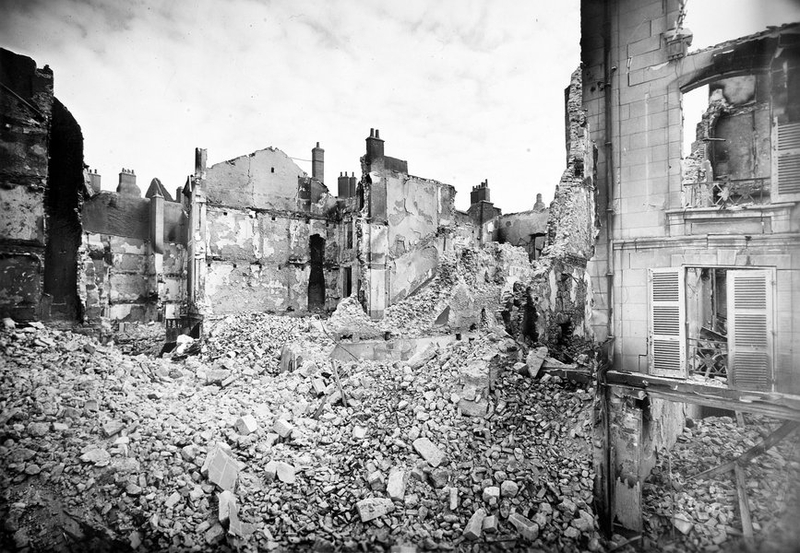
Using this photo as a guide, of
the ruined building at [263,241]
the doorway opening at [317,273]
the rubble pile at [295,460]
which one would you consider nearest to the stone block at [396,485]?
the rubble pile at [295,460]

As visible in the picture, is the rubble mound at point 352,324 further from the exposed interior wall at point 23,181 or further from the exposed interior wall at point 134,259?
the exposed interior wall at point 23,181

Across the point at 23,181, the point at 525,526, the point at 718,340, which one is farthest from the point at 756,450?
the point at 23,181

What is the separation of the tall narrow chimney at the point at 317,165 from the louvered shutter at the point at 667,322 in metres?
14.7

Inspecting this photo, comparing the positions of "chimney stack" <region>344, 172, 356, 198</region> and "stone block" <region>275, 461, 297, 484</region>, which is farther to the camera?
"chimney stack" <region>344, 172, 356, 198</region>

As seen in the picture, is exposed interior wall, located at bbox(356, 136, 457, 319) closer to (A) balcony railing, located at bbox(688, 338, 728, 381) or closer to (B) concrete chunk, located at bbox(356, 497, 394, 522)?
(B) concrete chunk, located at bbox(356, 497, 394, 522)

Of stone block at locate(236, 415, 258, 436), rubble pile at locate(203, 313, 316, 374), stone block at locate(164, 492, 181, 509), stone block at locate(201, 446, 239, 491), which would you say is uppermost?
rubble pile at locate(203, 313, 316, 374)

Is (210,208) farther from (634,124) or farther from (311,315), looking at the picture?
(634,124)

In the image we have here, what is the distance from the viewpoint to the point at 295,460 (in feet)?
20.1

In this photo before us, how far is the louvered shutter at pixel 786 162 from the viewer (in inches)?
187

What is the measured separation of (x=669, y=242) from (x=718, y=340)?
136 centimetres

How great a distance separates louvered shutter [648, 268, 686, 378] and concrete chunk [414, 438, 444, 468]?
10.1ft

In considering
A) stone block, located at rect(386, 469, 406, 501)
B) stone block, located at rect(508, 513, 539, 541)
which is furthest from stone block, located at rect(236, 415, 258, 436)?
stone block, located at rect(508, 513, 539, 541)

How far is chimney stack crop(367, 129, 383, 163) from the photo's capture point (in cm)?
1486

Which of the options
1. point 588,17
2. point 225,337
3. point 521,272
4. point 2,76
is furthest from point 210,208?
point 588,17
